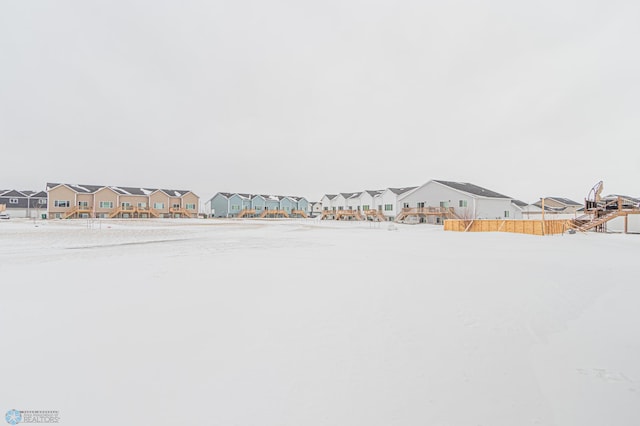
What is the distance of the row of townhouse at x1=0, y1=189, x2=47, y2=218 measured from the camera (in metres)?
58.9

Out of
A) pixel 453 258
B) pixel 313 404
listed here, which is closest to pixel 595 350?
pixel 313 404

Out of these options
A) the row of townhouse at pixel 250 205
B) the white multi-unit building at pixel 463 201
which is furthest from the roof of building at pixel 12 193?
the white multi-unit building at pixel 463 201

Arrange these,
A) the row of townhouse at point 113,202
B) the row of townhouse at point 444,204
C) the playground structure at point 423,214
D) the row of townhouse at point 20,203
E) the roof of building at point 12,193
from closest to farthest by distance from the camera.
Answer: the row of townhouse at point 444,204, the playground structure at point 423,214, the row of townhouse at point 113,202, the row of townhouse at point 20,203, the roof of building at point 12,193

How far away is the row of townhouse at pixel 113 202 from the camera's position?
51.6 meters

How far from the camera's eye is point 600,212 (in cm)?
2431

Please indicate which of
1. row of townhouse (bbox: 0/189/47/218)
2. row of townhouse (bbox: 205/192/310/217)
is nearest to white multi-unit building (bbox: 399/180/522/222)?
row of townhouse (bbox: 205/192/310/217)

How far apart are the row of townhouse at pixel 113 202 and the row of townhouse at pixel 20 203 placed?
10292mm

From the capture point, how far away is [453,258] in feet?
33.9

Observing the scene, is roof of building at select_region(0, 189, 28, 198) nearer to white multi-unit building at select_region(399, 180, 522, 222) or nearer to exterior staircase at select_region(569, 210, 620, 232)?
white multi-unit building at select_region(399, 180, 522, 222)

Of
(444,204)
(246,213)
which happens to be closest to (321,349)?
(444,204)

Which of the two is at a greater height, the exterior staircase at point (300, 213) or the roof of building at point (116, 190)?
the roof of building at point (116, 190)

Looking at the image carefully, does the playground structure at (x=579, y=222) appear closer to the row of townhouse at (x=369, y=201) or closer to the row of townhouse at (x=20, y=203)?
the row of townhouse at (x=369, y=201)

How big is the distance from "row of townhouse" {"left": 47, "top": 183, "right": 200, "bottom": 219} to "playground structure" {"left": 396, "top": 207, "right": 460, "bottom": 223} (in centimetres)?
4205

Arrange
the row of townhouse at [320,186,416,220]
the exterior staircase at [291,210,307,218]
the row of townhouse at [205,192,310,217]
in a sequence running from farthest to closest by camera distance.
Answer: the exterior staircase at [291,210,307,218], the row of townhouse at [205,192,310,217], the row of townhouse at [320,186,416,220]
